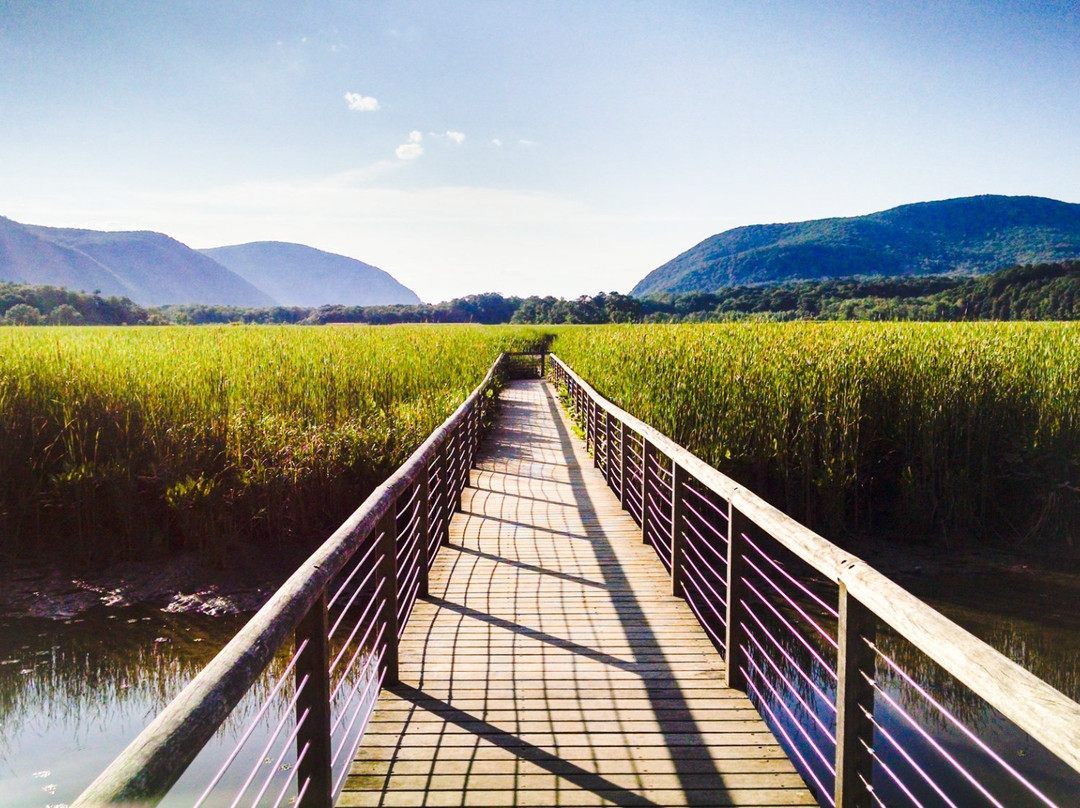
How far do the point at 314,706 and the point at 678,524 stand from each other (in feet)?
9.68

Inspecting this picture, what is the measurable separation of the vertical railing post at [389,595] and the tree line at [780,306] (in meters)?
9.99

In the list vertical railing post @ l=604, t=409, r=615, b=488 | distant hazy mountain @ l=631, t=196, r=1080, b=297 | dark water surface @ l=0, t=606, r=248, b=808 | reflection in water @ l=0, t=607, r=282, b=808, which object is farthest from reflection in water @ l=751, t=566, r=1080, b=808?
distant hazy mountain @ l=631, t=196, r=1080, b=297

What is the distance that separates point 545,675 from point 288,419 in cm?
582

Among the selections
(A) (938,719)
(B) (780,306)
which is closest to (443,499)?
(A) (938,719)

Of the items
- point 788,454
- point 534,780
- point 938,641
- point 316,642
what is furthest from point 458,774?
point 788,454

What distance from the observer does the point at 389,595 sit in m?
3.37

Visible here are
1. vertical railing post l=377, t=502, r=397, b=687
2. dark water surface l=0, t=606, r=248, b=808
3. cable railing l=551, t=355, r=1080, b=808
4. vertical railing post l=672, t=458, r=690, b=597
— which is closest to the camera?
cable railing l=551, t=355, r=1080, b=808

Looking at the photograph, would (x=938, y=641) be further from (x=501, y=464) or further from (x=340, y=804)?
(x=501, y=464)

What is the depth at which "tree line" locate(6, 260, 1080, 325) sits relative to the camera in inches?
932

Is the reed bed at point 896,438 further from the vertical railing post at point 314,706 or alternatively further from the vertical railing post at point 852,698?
the vertical railing post at point 314,706

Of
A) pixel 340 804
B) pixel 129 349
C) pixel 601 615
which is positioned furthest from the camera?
pixel 129 349

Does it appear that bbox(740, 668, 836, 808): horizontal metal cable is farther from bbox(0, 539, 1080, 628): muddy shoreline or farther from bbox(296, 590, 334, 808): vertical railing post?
bbox(0, 539, 1080, 628): muddy shoreline

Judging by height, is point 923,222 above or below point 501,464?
above

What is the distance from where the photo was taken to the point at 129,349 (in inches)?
458
